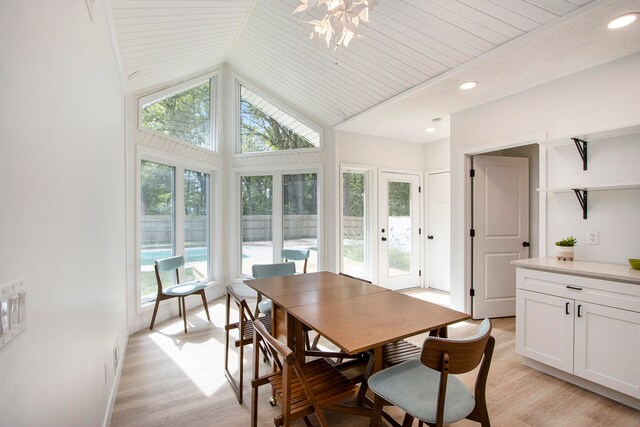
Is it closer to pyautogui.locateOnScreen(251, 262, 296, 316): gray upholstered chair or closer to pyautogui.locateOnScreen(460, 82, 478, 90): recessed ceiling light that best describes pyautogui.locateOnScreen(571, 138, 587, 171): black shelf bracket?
pyautogui.locateOnScreen(460, 82, 478, 90): recessed ceiling light

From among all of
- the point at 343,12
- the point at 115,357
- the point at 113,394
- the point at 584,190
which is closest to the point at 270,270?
the point at 115,357

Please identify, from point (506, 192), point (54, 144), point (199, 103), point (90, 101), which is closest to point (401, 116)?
point (506, 192)

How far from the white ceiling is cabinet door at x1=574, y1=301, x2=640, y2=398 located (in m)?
1.98

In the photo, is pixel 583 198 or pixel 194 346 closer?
pixel 583 198

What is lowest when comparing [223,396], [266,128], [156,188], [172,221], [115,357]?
[223,396]

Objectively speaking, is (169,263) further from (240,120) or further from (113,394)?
(240,120)

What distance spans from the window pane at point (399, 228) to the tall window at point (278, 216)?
1.33m

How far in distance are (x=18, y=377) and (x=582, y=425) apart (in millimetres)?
2843

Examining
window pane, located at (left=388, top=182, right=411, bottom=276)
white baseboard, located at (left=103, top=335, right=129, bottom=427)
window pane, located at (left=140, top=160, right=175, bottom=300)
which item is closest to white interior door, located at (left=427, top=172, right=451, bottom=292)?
window pane, located at (left=388, top=182, right=411, bottom=276)

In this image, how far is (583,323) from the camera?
224 centimetres

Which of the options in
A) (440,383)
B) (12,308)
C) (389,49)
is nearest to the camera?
(12,308)

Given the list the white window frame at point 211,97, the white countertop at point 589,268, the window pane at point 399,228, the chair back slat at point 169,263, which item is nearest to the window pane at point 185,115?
the white window frame at point 211,97

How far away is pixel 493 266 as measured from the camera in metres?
3.75

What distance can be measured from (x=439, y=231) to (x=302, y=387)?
4161 millimetres
